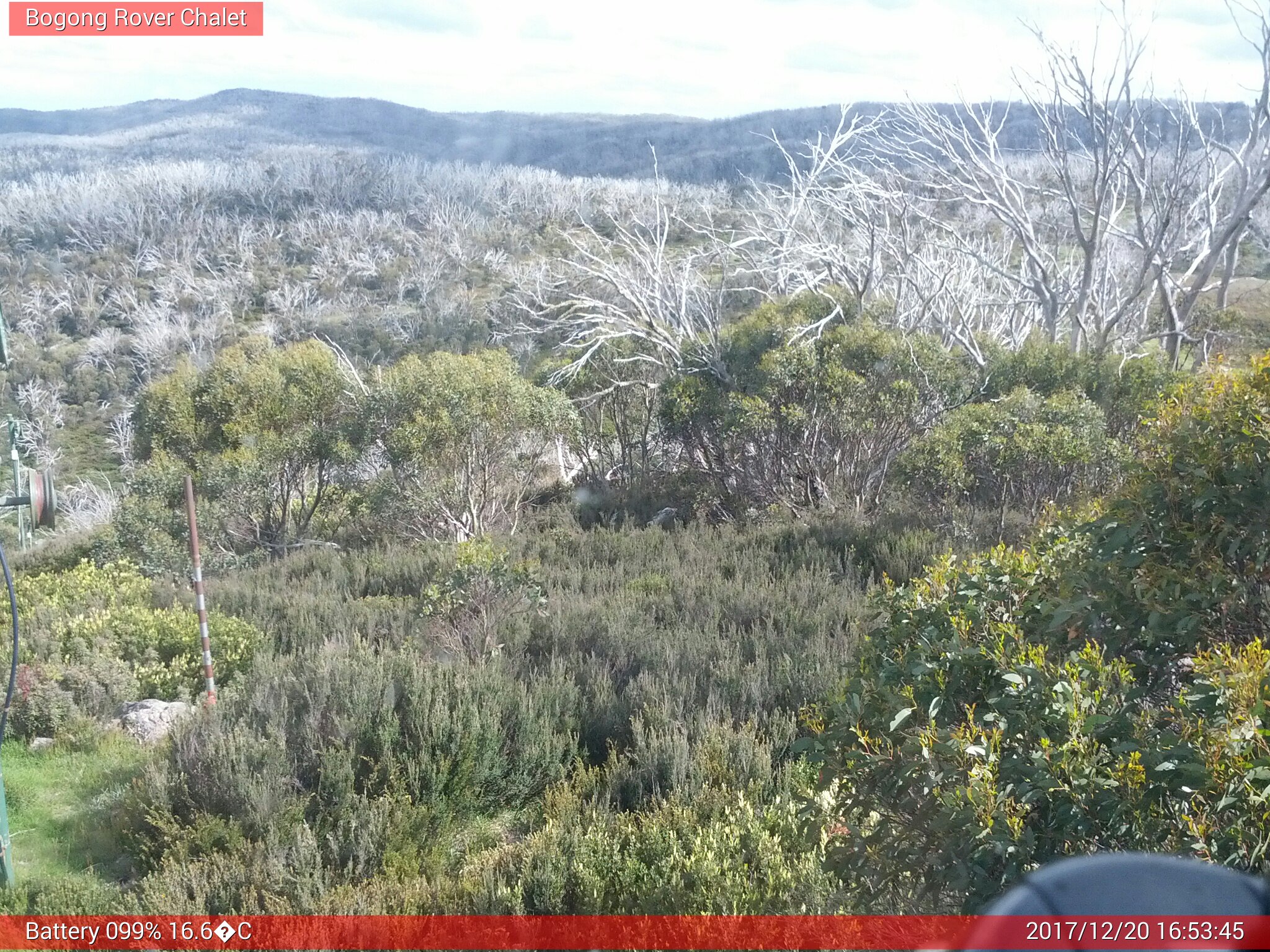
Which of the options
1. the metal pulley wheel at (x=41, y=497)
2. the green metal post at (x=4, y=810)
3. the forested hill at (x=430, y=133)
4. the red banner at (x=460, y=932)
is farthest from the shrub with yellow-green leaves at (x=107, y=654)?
the forested hill at (x=430, y=133)

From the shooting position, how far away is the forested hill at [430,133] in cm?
6925

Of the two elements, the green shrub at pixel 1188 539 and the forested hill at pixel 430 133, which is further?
the forested hill at pixel 430 133

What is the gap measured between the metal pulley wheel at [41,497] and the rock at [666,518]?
295 inches

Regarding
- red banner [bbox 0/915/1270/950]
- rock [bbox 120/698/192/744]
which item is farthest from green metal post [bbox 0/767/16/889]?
rock [bbox 120/698/192/744]

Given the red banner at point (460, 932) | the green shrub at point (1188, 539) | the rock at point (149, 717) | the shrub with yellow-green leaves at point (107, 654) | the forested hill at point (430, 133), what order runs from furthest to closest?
the forested hill at point (430, 133), the shrub with yellow-green leaves at point (107, 654), the rock at point (149, 717), the red banner at point (460, 932), the green shrub at point (1188, 539)

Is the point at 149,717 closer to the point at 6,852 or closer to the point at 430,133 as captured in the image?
the point at 6,852

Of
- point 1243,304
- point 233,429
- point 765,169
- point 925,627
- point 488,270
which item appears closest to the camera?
point 925,627

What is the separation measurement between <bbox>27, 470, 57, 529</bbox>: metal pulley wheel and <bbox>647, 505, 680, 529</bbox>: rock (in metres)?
7.48

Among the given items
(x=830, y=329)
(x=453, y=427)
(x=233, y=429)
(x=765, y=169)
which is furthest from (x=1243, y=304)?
(x=765, y=169)

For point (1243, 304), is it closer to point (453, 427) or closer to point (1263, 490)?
point (453, 427)

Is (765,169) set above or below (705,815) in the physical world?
above

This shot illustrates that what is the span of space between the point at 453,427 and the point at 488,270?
36601 mm

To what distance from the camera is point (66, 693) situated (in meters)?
6.05

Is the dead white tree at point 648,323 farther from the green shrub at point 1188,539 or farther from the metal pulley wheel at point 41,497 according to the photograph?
the green shrub at point 1188,539
